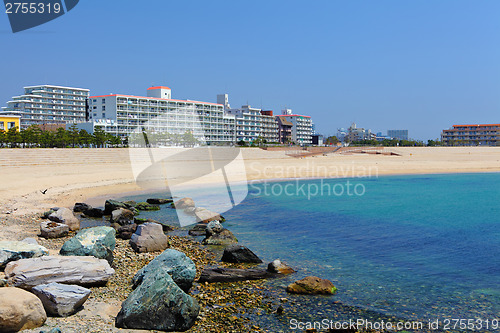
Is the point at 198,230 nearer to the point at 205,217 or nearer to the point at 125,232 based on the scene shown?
the point at 205,217

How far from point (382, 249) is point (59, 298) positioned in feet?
33.1

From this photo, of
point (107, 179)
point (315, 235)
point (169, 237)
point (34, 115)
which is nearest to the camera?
point (169, 237)

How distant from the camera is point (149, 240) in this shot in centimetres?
1167

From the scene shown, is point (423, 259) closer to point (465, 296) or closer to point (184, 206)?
point (465, 296)

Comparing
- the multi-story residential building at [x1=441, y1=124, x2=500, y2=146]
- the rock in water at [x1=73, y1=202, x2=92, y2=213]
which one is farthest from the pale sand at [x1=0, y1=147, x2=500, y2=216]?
the multi-story residential building at [x1=441, y1=124, x2=500, y2=146]

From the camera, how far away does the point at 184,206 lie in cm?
2083

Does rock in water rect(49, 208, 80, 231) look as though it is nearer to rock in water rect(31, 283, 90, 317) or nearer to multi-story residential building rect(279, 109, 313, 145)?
rock in water rect(31, 283, 90, 317)

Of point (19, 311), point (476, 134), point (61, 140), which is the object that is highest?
point (476, 134)

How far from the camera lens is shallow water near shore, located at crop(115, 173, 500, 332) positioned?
8.18 m

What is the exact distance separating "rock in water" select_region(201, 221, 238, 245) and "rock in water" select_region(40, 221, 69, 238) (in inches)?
173

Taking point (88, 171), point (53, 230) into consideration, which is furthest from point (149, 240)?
point (88, 171)

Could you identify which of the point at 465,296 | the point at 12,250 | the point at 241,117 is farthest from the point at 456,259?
the point at 241,117

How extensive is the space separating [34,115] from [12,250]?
12971 cm

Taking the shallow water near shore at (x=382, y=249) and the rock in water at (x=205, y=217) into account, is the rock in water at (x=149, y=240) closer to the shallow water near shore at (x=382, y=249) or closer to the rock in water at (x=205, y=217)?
the shallow water near shore at (x=382, y=249)
